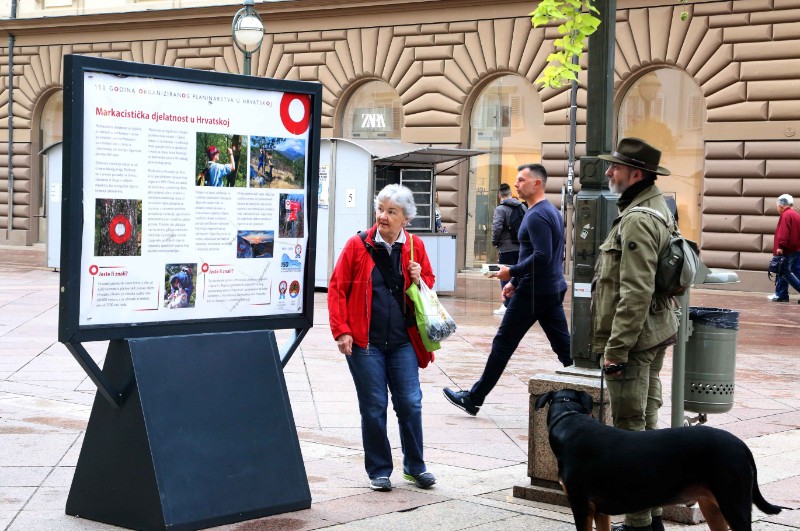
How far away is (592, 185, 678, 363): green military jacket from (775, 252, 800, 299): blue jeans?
1572 centimetres

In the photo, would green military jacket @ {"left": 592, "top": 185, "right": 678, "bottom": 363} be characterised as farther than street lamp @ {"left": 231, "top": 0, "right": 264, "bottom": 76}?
No

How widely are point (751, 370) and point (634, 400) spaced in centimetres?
732

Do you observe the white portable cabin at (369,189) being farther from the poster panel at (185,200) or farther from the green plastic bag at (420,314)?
the poster panel at (185,200)

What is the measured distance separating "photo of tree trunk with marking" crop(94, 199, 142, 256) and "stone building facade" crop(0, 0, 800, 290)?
58.9 ft

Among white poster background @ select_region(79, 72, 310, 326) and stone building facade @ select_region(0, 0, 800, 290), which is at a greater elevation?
stone building facade @ select_region(0, 0, 800, 290)

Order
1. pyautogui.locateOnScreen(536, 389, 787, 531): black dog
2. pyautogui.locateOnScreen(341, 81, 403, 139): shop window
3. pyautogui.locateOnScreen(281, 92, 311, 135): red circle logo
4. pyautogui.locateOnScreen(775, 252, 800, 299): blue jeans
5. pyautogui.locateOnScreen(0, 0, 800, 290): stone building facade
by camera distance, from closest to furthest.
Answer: pyautogui.locateOnScreen(536, 389, 787, 531): black dog
pyautogui.locateOnScreen(281, 92, 311, 135): red circle logo
pyautogui.locateOnScreen(775, 252, 800, 299): blue jeans
pyautogui.locateOnScreen(0, 0, 800, 290): stone building facade
pyautogui.locateOnScreen(341, 81, 403, 139): shop window

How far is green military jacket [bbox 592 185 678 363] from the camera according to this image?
590 cm

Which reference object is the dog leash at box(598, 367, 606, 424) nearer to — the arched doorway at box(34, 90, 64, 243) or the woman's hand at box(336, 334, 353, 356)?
the woman's hand at box(336, 334, 353, 356)

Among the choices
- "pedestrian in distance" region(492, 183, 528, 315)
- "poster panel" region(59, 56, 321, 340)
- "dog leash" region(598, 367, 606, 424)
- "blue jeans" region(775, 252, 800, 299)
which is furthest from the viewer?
"blue jeans" region(775, 252, 800, 299)

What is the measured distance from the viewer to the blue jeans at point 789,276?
20969 mm

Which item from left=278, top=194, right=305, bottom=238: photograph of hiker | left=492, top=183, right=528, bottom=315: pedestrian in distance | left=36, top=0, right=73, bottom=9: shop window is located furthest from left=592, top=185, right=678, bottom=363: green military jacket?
left=36, top=0, right=73, bottom=9: shop window

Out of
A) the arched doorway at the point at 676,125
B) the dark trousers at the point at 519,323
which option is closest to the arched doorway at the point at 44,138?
the arched doorway at the point at 676,125

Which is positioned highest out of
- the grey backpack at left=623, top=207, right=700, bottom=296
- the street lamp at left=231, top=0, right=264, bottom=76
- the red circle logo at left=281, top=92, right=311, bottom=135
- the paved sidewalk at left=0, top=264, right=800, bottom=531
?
the street lamp at left=231, top=0, right=264, bottom=76

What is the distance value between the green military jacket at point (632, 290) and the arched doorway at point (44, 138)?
98.3ft
